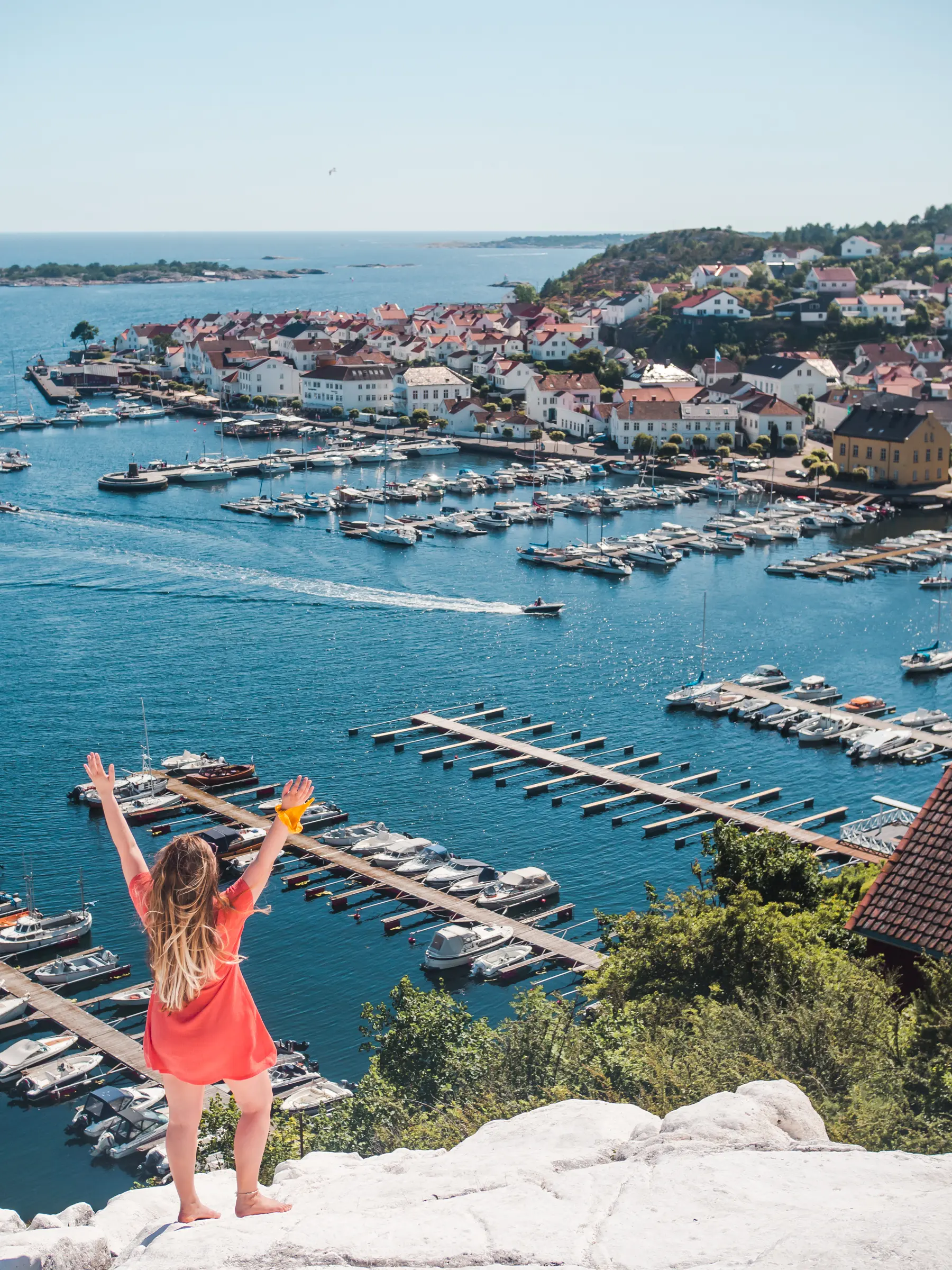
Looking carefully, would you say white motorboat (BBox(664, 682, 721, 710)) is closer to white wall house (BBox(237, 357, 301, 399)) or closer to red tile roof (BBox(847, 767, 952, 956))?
red tile roof (BBox(847, 767, 952, 956))

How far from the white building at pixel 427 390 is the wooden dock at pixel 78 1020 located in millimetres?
75679

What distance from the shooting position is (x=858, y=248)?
5394 inches

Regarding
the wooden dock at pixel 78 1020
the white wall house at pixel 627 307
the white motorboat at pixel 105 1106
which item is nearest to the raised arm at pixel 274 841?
the white motorboat at pixel 105 1106

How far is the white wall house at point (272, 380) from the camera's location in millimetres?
104438

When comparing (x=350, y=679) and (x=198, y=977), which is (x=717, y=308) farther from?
(x=198, y=977)

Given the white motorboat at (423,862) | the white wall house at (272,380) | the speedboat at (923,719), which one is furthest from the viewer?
the white wall house at (272,380)

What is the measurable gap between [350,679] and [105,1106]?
23257mm

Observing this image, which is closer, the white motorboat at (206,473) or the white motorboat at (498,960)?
the white motorboat at (498,960)

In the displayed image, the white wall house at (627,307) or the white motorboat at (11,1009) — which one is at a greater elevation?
the white wall house at (627,307)

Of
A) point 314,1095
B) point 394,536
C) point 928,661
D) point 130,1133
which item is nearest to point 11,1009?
point 130,1133

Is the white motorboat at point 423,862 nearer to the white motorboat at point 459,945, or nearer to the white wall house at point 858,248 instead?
the white motorboat at point 459,945

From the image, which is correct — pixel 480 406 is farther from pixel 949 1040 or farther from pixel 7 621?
pixel 949 1040

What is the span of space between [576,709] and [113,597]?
71.4ft

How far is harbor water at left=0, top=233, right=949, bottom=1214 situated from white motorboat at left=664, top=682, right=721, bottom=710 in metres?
0.45
